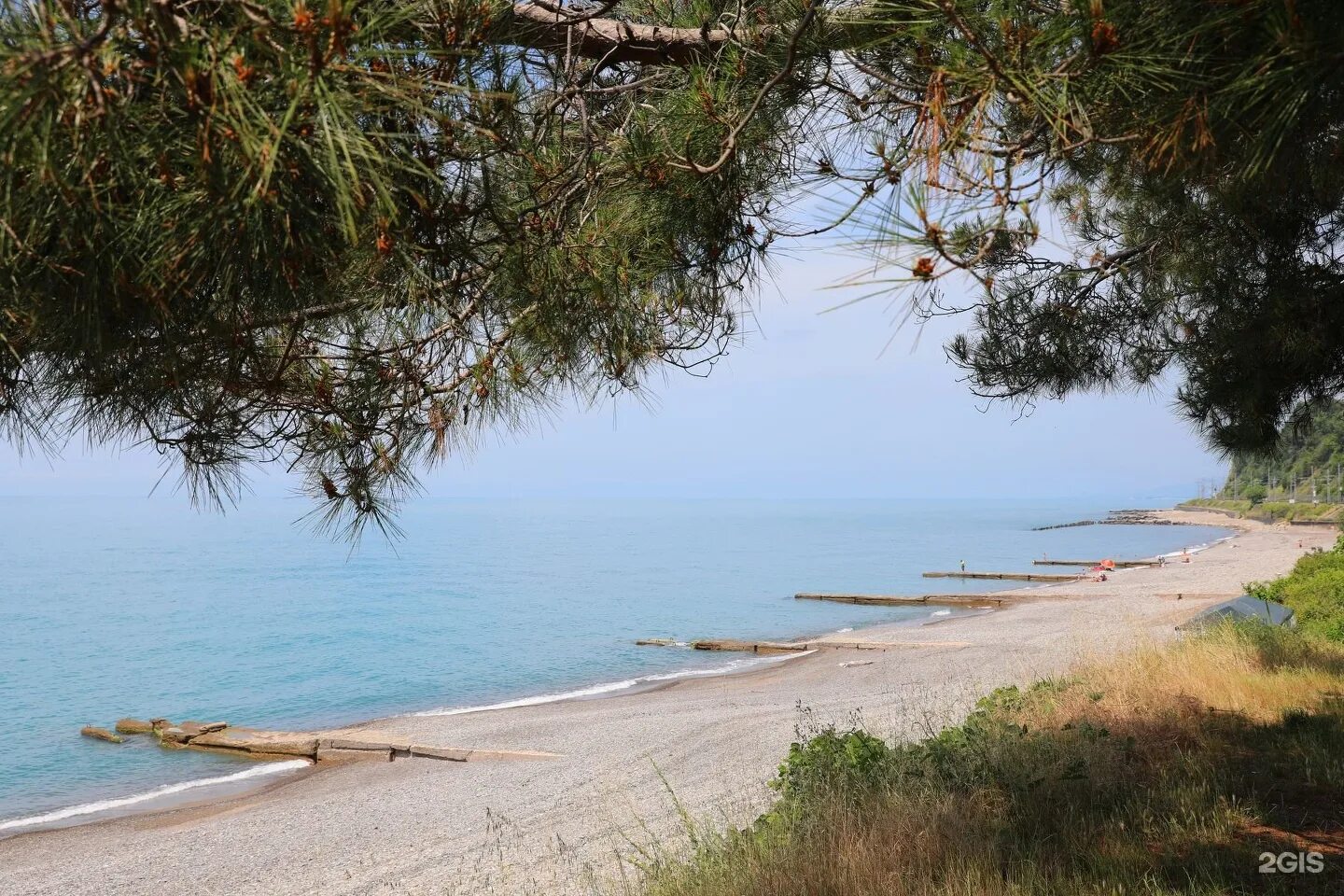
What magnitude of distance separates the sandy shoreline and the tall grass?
41.5 inches

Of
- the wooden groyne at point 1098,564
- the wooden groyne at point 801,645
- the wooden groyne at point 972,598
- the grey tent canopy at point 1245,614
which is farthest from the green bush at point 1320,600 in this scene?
the wooden groyne at point 1098,564

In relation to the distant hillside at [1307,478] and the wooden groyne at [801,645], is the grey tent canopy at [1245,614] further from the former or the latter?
the distant hillside at [1307,478]

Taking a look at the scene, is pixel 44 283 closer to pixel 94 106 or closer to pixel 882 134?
pixel 94 106

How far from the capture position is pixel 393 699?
21.9m

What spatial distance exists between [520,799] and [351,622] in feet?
95.1

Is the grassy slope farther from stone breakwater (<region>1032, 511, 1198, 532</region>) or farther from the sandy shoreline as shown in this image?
the sandy shoreline

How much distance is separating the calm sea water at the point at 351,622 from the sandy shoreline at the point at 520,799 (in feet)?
9.61

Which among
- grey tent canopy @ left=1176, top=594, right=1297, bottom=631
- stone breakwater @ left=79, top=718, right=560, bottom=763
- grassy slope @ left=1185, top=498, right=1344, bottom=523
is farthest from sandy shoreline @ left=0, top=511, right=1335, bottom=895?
grassy slope @ left=1185, top=498, right=1344, bottom=523

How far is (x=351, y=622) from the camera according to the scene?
37250 millimetres

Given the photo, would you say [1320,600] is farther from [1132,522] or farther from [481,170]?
[1132,522]

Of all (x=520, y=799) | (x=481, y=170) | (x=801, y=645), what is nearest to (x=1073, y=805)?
(x=481, y=170)

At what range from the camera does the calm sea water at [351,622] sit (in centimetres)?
2039

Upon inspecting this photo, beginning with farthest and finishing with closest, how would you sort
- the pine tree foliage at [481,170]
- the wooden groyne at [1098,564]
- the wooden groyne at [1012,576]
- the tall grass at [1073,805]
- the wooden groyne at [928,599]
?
the wooden groyne at [1098,564]
the wooden groyne at [1012,576]
the wooden groyne at [928,599]
the tall grass at [1073,805]
the pine tree foliage at [481,170]

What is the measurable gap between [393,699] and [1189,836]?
65.8 feet
